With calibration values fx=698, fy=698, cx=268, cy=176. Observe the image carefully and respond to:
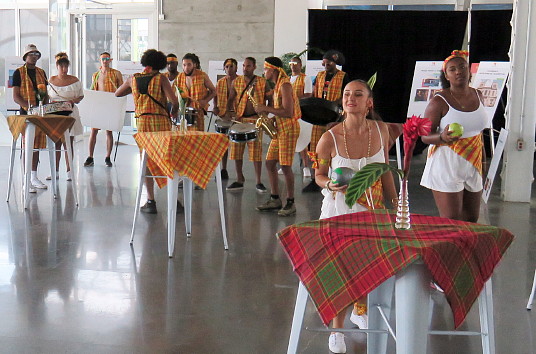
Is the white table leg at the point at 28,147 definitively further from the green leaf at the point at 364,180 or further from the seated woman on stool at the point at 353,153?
the green leaf at the point at 364,180

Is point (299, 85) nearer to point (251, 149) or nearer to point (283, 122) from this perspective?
point (251, 149)

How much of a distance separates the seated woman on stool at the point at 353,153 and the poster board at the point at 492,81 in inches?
202

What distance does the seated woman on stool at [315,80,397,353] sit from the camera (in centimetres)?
339

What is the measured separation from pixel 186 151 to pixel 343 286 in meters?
3.00

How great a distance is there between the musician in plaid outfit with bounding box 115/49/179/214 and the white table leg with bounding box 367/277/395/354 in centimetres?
393

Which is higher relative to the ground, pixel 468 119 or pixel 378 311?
pixel 468 119

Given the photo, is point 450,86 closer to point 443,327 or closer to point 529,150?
point 443,327

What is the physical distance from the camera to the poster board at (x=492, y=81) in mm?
8266

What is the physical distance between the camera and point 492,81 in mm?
8414

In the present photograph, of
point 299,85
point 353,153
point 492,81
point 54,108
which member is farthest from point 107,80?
point 353,153

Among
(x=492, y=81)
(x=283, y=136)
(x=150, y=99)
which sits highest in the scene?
(x=492, y=81)

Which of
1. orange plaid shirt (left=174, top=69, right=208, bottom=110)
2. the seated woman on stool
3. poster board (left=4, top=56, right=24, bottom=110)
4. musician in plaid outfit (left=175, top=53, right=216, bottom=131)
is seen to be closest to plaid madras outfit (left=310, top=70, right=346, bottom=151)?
musician in plaid outfit (left=175, top=53, right=216, bottom=131)

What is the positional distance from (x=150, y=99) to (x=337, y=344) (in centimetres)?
374

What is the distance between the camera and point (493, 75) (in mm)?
8445
